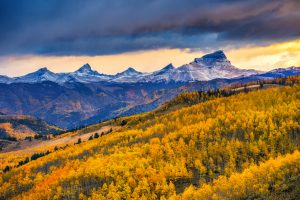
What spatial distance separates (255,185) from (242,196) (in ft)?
32.0

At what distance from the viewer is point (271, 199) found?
577ft

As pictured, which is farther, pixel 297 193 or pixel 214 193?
pixel 214 193

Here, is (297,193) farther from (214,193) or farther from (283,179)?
(214,193)

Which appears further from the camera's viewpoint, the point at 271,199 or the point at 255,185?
the point at 255,185

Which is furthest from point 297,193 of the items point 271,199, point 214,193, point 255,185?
point 214,193

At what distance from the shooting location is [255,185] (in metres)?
195

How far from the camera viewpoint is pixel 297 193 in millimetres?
167750

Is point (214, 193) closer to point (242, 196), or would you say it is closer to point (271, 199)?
point (242, 196)

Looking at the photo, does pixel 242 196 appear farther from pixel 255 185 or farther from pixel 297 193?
pixel 297 193

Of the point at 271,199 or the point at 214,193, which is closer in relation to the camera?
the point at 271,199

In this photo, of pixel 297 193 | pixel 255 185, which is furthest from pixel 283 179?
pixel 297 193

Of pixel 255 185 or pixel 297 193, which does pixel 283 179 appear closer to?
pixel 255 185

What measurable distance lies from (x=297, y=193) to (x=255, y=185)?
29708 mm

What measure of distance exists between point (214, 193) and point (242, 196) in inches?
584
